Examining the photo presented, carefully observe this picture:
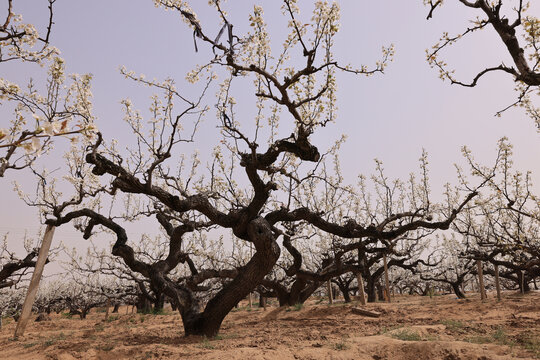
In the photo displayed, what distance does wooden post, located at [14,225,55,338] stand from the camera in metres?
8.42

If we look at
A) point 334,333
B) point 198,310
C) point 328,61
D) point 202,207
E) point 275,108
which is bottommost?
point 334,333

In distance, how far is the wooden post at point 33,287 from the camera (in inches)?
332

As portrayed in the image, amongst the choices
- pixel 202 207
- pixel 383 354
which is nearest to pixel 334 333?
pixel 383 354

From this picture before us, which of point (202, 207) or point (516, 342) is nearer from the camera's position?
point (516, 342)

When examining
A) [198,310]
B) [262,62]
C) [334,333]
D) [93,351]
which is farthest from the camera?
[198,310]

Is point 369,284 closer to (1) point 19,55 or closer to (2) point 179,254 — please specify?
(2) point 179,254

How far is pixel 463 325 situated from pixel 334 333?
2.93m

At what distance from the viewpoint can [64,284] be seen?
45562 millimetres

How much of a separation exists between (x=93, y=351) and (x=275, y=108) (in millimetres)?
7333

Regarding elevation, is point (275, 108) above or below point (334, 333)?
above

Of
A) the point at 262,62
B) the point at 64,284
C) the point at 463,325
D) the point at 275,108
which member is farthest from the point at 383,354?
the point at 64,284

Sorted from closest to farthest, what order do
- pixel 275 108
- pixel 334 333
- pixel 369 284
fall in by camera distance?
1. pixel 334 333
2. pixel 275 108
3. pixel 369 284

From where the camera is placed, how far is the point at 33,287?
852 cm

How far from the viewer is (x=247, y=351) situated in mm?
4773
